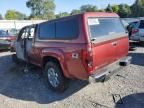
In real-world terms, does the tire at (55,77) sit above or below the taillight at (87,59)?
below

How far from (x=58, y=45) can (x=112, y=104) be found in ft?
6.43

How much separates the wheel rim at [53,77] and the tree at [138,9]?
52.0 meters

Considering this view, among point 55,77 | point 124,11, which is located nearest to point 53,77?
point 55,77

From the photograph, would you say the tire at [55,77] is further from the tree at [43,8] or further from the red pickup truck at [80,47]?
the tree at [43,8]

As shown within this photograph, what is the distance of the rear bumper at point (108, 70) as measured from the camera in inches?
206

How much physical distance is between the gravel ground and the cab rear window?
1.31 meters

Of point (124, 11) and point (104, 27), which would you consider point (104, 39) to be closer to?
point (104, 27)

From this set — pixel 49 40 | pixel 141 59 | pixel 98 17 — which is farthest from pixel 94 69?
pixel 141 59

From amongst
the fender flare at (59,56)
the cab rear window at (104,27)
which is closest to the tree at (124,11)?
the cab rear window at (104,27)

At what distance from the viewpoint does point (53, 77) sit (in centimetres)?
654

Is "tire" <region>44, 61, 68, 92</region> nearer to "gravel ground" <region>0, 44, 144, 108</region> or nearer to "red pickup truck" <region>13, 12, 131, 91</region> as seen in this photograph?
"red pickup truck" <region>13, 12, 131, 91</region>

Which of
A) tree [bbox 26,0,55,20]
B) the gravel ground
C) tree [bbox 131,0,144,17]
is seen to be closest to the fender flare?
the gravel ground

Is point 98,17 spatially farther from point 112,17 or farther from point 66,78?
point 66,78

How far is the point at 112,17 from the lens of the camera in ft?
21.2
